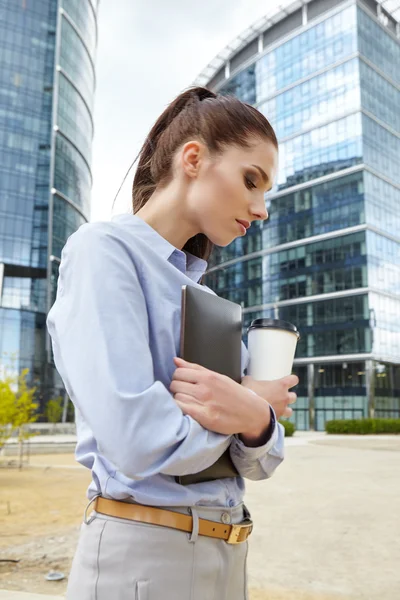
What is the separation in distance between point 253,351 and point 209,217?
291 millimetres

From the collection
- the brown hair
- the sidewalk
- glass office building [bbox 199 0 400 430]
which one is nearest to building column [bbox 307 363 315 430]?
glass office building [bbox 199 0 400 430]

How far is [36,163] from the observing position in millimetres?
53562

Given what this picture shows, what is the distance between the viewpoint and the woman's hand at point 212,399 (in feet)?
2.85

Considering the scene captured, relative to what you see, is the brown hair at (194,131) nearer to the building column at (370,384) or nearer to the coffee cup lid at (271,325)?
the coffee cup lid at (271,325)

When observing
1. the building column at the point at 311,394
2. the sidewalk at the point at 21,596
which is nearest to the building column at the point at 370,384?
the building column at the point at 311,394

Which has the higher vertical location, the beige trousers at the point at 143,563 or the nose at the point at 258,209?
the nose at the point at 258,209

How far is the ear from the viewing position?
1103mm

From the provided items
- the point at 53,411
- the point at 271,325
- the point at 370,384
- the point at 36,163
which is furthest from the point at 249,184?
the point at 36,163

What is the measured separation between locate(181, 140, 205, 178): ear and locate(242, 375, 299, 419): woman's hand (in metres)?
0.43

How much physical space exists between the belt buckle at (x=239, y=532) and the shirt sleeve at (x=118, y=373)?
19 centimetres

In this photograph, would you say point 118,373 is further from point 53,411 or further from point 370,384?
point 53,411

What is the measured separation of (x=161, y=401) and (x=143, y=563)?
0.29 m

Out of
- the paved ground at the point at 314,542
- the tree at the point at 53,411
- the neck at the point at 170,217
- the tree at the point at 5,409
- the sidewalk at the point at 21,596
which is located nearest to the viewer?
the neck at the point at 170,217

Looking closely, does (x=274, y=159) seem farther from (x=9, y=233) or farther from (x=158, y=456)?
(x=9, y=233)
